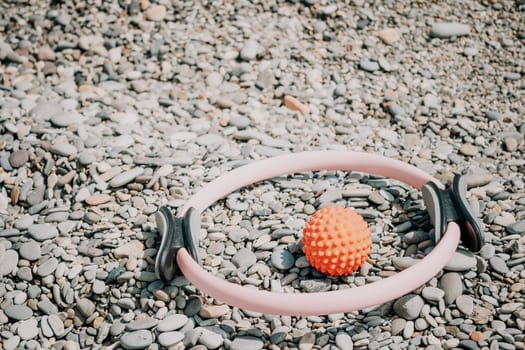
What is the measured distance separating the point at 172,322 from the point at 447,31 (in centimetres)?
327

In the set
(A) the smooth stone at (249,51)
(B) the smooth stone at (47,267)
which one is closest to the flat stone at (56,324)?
(B) the smooth stone at (47,267)

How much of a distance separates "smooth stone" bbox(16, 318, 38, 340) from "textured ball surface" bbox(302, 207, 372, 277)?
1415 millimetres

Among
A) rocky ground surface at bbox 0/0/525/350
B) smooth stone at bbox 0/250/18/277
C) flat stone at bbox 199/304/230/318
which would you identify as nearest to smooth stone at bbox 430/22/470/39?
rocky ground surface at bbox 0/0/525/350

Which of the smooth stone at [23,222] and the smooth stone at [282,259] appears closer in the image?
the smooth stone at [282,259]

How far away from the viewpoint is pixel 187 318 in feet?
10.4

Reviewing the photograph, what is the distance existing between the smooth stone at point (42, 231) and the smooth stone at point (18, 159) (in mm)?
577

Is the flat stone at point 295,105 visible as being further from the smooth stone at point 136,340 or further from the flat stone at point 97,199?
the smooth stone at point 136,340

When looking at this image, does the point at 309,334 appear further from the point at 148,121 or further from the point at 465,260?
the point at 148,121

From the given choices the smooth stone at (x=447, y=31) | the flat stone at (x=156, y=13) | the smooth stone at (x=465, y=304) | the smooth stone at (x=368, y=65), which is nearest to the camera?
the smooth stone at (x=465, y=304)

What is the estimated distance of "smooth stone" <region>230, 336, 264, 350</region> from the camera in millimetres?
3020

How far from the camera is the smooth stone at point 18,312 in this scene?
128 inches

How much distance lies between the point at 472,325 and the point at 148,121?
8.04ft

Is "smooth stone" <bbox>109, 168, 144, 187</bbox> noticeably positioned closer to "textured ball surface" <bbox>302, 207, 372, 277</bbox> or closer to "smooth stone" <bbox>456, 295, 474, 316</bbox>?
"textured ball surface" <bbox>302, 207, 372, 277</bbox>

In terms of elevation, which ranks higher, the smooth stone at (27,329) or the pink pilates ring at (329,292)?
the pink pilates ring at (329,292)
